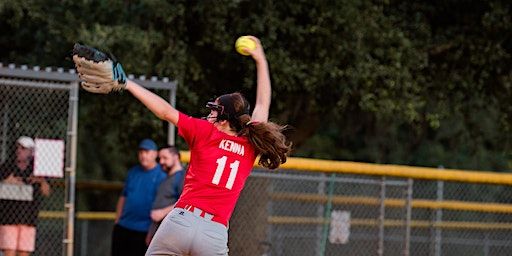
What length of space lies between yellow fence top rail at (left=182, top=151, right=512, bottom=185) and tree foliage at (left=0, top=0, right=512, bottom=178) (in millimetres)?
1753

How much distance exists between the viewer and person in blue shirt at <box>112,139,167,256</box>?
15.0 meters

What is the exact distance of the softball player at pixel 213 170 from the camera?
880 cm

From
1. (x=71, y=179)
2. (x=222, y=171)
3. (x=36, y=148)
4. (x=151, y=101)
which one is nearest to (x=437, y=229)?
(x=71, y=179)

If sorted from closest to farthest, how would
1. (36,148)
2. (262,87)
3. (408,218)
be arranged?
(262,87)
(36,148)
(408,218)

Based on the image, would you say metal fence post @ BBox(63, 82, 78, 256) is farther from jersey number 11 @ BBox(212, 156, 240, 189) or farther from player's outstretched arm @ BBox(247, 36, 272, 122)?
jersey number 11 @ BBox(212, 156, 240, 189)

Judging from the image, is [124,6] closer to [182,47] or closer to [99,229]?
[182,47]

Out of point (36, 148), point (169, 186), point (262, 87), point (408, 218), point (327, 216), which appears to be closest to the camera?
point (262, 87)

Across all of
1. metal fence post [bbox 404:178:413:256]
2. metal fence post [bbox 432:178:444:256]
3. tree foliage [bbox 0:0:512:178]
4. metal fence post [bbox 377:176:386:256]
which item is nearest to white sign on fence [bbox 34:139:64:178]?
tree foliage [bbox 0:0:512:178]

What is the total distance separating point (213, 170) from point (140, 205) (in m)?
6.15

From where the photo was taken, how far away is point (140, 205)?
1505 cm

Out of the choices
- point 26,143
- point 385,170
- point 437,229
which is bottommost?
point 437,229

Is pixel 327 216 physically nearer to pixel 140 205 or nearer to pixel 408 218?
pixel 408 218

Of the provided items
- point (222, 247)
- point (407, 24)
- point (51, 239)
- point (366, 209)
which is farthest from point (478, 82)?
point (222, 247)

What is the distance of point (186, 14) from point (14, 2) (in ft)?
7.69
